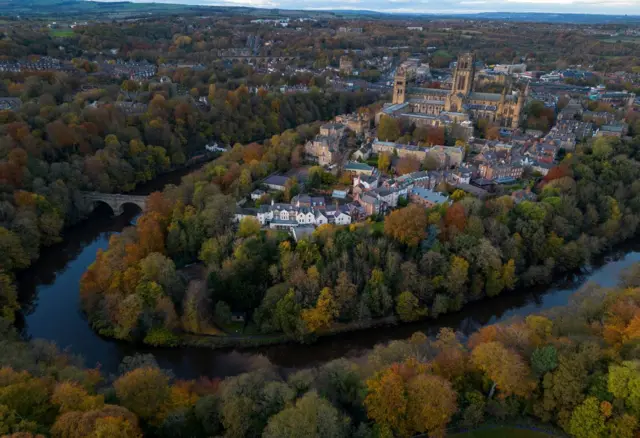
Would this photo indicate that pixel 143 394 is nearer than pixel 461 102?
A: Yes

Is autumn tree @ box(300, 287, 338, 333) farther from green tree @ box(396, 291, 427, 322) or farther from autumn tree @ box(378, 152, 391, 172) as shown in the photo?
autumn tree @ box(378, 152, 391, 172)

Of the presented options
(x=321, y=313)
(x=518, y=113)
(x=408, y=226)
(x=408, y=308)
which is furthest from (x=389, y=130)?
(x=321, y=313)

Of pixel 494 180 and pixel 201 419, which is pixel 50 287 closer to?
pixel 201 419

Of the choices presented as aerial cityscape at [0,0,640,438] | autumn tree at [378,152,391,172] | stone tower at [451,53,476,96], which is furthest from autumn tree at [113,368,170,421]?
stone tower at [451,53,476,96]

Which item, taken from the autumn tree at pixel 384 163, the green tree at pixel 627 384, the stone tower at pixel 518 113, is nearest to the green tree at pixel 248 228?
the autumn tree at pixel 384 163

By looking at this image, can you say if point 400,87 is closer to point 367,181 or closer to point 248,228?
point 367,181

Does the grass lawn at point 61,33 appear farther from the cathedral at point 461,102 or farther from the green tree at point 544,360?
the green tree at point 544,360

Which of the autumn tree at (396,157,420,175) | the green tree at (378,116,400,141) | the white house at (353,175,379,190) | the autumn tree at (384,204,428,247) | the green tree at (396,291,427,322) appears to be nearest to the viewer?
the green tree at (396,291,427,322)
